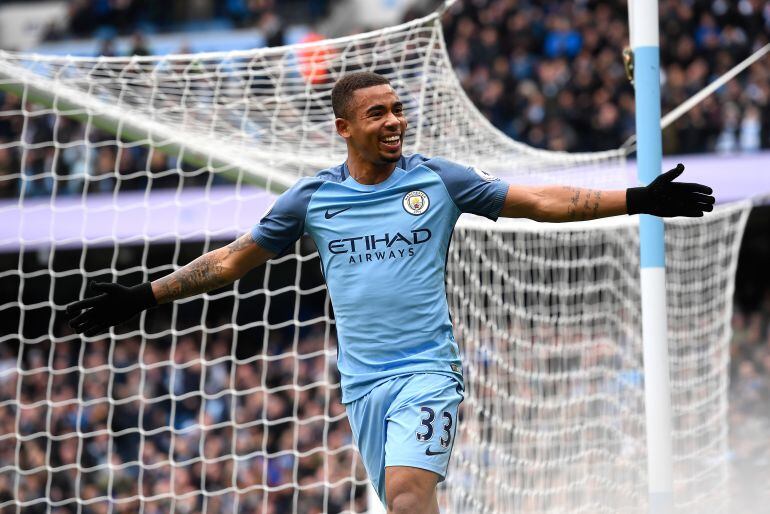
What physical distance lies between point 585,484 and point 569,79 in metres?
7.05

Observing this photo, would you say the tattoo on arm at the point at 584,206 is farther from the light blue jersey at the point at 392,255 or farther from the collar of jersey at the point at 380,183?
the collar of jersey at the point at 380,183

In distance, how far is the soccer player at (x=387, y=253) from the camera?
4000 millimetres

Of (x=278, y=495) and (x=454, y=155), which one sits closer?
(x=454, y=155)

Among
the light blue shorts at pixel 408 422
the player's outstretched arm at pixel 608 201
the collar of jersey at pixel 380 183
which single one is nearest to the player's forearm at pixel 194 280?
the collar of jersey at pixel 380 183

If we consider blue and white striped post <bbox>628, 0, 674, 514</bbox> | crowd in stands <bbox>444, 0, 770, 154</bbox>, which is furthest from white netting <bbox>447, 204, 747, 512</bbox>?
crowd in stands <bbox>444, 0, 770, 154</bbox>

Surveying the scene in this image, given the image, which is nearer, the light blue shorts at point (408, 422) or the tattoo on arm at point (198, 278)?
the light blue shorts at point (408, 422)

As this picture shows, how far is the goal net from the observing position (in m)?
6.78

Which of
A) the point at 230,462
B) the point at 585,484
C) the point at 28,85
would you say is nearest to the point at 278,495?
the point at 230,462

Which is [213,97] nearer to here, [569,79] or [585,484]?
[585,484]

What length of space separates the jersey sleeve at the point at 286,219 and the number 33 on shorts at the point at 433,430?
0.81 meters

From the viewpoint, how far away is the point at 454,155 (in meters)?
6.89

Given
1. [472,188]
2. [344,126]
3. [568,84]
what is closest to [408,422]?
[472,188]

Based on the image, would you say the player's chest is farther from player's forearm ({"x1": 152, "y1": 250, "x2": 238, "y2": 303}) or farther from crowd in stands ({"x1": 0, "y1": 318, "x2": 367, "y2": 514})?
crowd in stands ({"x1": 0, "y1": 318, "x2": 367, "y2": 514})

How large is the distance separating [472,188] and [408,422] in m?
0.83
